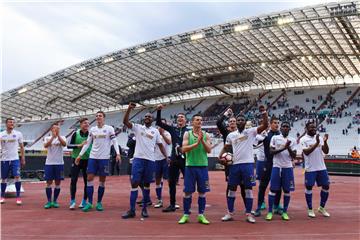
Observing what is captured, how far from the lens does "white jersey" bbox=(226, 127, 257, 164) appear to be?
6.99m

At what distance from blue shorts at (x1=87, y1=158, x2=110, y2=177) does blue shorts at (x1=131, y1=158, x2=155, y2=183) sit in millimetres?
953

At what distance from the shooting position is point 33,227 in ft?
20.7

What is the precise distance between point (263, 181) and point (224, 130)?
1258 mm

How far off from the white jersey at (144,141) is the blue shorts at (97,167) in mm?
992

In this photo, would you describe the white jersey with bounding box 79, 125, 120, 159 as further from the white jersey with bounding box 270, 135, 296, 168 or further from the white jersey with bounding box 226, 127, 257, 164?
the white jersey with bounding box 270, 135, 296, 168

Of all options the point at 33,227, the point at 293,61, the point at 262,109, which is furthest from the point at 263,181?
the point at 293,61

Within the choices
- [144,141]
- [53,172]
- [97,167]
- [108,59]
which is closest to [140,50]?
[108,59]

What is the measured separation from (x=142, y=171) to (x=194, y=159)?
3.49 ft

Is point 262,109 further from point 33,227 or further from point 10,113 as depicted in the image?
point 10,113

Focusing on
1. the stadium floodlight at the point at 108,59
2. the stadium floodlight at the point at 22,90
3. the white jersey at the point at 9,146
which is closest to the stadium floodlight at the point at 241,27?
the stadium floodlight at the point at 108,59

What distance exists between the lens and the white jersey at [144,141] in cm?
727

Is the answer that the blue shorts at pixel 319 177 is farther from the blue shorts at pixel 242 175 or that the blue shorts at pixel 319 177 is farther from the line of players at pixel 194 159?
the blue shorts at pixel 242 175

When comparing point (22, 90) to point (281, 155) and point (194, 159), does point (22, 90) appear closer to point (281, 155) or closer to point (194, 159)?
point (194, 159)

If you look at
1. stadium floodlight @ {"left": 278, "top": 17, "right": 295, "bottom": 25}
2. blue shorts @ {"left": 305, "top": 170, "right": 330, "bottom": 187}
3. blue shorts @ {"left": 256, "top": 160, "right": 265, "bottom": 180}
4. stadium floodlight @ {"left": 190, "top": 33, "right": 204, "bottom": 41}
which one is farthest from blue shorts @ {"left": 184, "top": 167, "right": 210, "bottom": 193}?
stadium floodlight @ {"left": 190, "top": 33, "right": 204, "bottom": 41}
